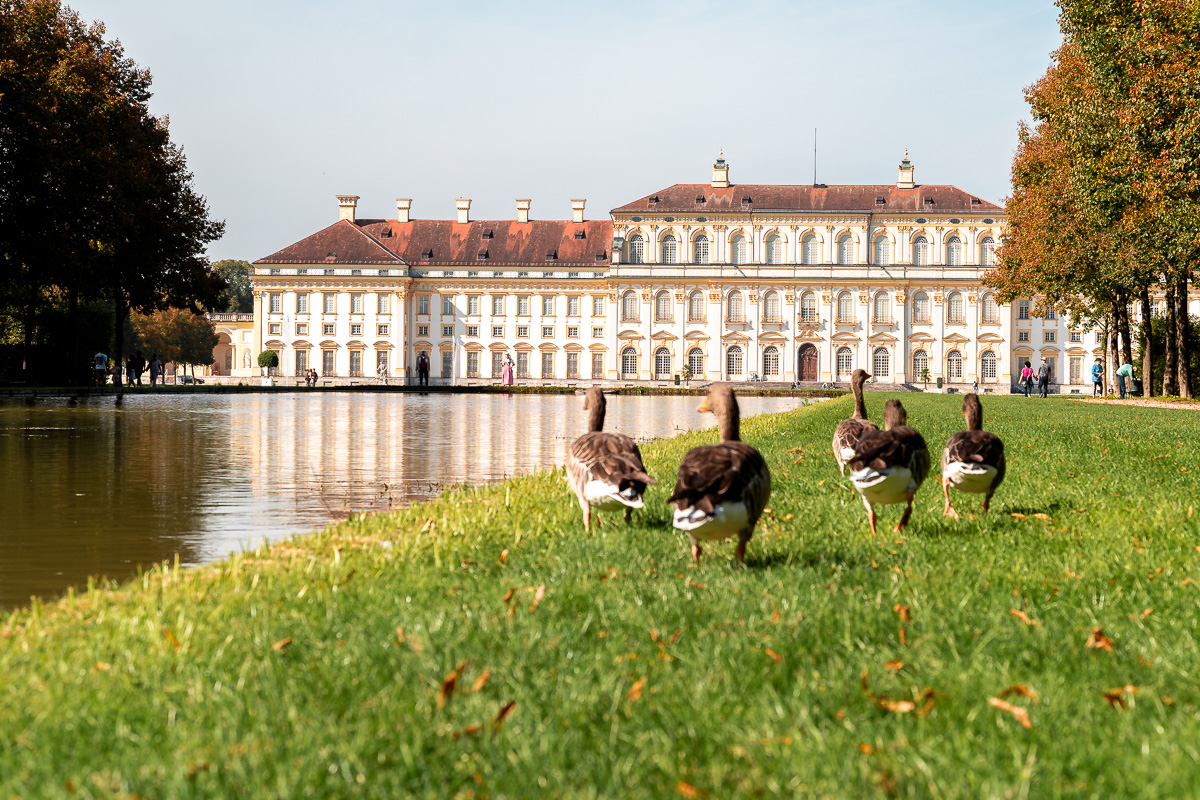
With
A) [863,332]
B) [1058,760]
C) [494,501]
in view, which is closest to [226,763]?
[1058,760]

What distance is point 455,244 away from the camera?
300 ft

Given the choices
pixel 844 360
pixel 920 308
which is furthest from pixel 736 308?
pixel 920 308

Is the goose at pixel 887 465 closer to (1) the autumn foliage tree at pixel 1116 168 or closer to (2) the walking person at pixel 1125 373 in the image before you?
(1) the autumn foliage tree at pixel 1116 168

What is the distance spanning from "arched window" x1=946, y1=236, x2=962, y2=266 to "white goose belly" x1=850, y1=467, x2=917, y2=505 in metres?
85.7

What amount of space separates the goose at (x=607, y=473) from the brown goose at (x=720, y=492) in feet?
1.88

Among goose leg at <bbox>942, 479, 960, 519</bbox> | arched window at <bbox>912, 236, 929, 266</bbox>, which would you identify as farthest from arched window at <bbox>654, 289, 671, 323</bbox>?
goose leg at <bbox>942, 479, 960, 519</bbox>

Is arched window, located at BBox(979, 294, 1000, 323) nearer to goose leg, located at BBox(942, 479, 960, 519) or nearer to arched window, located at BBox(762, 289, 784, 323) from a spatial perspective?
arched window, located at BBox(762, 289, 784, 323)

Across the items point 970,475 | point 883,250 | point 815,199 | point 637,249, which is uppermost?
point 815,199

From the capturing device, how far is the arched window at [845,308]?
8538cm

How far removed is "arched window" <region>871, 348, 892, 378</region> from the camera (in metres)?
84.4

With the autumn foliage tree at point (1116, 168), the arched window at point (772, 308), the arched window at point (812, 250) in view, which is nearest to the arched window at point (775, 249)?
the arched window at point (812, 250)

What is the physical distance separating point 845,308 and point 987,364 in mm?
13234

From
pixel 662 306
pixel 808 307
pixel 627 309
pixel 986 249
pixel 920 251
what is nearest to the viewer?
pixel 986 249

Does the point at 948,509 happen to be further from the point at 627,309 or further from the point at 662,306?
the point at 627,309
